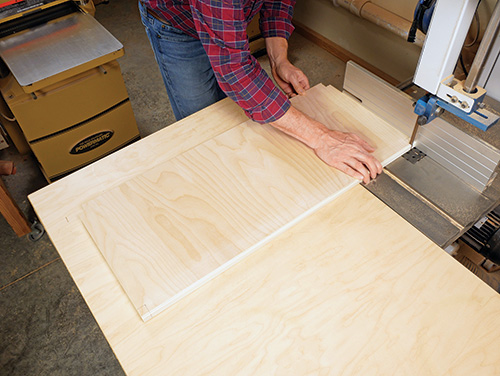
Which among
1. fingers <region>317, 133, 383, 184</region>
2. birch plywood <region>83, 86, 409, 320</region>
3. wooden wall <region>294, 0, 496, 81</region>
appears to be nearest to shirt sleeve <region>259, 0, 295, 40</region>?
birch plywood <region>83, 86, 409, 320</region>

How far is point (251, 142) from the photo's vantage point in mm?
1139

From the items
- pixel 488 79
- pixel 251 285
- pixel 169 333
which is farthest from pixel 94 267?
pixel 488 79

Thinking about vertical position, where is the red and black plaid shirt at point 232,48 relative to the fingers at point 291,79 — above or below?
above

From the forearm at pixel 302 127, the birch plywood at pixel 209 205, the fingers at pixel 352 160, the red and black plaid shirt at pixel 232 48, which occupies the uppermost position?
the red and black plaid shirt at pixel 232 48

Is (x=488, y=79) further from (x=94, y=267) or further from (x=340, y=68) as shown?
(x=340, y=68)

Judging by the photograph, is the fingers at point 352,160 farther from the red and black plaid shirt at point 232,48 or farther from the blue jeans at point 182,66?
the blue jeans at point 182,66

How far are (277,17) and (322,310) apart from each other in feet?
3.05

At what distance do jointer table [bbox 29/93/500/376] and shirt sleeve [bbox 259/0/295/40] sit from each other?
652mm

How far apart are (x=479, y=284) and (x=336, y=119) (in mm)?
563

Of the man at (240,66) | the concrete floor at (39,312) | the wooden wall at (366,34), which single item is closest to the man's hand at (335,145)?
the man at (240,66)

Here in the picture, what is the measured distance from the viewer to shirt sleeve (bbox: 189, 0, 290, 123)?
0.93m

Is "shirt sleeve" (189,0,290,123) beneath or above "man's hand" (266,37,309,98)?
above

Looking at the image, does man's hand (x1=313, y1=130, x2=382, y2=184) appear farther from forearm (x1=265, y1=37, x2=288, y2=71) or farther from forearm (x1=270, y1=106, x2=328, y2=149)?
forearm (x1=265, y1=37, x2=288, y2=71)

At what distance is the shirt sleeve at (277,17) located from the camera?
1.33 m
